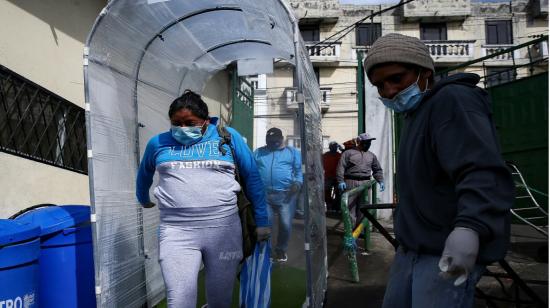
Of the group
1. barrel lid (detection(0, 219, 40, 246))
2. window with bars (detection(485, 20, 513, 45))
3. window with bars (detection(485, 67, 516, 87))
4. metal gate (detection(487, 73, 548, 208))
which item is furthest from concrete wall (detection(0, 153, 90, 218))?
→ window with bars (detection(485, 20, 513, 45))

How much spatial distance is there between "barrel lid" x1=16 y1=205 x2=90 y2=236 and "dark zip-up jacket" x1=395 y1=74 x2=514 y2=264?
228 cm

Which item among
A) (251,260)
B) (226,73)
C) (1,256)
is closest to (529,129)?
(226,73)

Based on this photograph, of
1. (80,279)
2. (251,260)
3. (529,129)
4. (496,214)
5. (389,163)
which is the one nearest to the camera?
(496,214)

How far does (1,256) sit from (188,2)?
2.23m

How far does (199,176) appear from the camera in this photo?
257 cm

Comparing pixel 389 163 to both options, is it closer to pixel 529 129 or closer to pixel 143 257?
pixel 529 129

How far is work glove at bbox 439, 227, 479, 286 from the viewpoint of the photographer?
4.07 ft

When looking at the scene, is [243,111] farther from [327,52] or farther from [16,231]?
[327,52]

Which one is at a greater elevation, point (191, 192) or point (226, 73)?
point (226, 73)

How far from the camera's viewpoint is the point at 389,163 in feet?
26.5

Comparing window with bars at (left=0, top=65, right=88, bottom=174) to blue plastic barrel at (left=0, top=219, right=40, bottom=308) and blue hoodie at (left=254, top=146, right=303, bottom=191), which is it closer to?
blue plastic barrel at (left=0, top=219, right=40, bottom=308)

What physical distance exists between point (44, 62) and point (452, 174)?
4664 mm

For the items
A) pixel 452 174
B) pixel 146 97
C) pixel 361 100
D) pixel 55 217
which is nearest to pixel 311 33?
pixel 361 100

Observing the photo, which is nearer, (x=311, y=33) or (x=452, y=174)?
(x=452, y=174)
